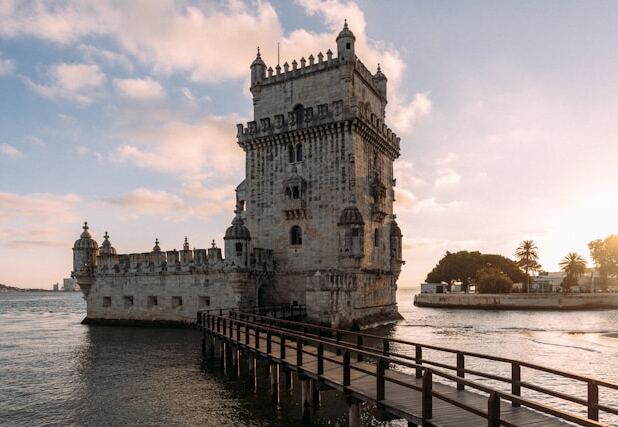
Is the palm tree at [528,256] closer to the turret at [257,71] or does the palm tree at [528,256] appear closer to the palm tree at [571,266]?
the palm tree at [571,266]

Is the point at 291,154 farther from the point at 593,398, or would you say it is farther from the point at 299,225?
the point at 593,398

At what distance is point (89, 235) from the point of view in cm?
4866

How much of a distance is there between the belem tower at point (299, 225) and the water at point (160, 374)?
138 inches

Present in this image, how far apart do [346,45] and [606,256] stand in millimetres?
78962

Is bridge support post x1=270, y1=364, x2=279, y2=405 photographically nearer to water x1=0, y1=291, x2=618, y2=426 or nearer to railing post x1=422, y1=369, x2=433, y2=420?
water x1=0, y1=291, x2=618, y2=426

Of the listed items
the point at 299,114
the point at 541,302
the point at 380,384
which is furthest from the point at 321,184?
the point at 541,302

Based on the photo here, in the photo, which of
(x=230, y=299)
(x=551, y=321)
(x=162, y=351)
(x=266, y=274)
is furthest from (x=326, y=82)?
(x=551, y=321)

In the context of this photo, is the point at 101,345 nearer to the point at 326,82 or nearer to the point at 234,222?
the point at 234,222

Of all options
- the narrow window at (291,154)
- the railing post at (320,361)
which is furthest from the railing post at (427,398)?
the narrow window at (291,154)

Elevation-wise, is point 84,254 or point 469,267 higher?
point 84,254

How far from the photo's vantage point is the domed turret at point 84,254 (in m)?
47.8

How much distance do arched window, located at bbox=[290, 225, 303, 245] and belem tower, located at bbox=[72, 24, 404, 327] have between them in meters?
0.08

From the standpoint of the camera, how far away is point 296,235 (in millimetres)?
41656

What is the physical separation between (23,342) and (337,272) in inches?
956
